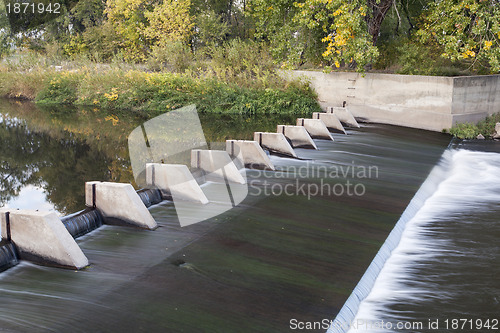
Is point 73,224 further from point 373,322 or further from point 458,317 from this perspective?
point 458,317

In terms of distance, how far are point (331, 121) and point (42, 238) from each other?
1053 centimetres

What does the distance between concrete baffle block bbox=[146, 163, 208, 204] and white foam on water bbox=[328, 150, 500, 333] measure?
284 centimetres

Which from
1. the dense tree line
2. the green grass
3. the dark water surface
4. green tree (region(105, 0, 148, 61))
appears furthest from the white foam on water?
green tree (region(105, 0, 148, 61))

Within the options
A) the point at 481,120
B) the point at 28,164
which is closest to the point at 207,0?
the point at 481,120

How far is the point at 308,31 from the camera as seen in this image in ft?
63.4

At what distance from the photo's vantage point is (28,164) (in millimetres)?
10930

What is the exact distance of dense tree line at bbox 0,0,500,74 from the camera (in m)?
14.6

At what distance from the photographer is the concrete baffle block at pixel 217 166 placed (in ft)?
29.8

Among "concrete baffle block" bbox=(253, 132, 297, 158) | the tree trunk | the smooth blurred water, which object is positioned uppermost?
the tree trunk

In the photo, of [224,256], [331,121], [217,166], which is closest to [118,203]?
[224,256]

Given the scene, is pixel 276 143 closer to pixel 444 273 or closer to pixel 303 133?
pixel 303 133

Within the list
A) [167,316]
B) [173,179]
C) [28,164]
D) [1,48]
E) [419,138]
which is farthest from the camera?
[1,48]

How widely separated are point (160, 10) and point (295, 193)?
22.6 meters

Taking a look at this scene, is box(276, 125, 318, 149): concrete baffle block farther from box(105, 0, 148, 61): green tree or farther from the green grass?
box(105, 0, 148, 61): green tree
